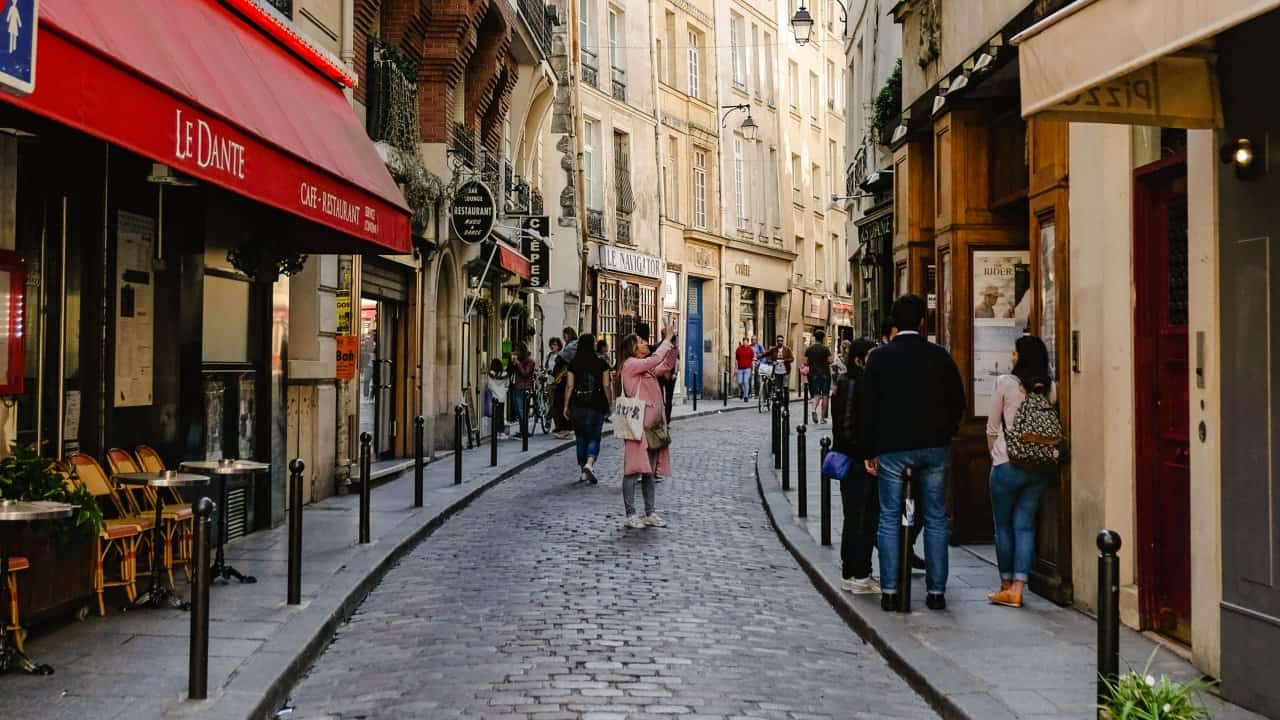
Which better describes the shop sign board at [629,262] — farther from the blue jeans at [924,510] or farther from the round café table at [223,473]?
the blue jeans at [924,510]

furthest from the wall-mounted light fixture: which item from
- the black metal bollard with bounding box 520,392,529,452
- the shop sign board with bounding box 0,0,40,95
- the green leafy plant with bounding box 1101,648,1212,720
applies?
the black metal bollard with bounding box 520,392,529,452

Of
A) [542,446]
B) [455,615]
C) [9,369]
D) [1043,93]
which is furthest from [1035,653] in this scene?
[542,446]

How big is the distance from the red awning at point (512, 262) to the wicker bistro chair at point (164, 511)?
12843 mm

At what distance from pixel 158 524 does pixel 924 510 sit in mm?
4543

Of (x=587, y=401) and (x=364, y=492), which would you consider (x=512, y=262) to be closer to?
(x=587, y=401)

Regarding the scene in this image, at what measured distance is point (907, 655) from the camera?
6793 millimetres

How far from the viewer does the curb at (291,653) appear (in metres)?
5.69

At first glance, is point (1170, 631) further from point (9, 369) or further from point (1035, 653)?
point (9, 369)

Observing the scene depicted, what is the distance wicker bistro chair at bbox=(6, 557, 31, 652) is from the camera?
20.6 ft

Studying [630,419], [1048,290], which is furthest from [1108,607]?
[630,419]

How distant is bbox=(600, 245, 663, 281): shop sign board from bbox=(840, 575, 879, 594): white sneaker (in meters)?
24.3

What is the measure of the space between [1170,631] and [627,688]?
3.07 m

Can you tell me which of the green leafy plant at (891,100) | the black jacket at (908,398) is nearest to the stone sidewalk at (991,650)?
the black jacket at (908,398)

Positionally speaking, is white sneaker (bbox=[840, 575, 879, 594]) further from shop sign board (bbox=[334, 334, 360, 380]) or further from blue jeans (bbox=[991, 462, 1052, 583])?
shop sign board (bbox=[334, 334, 360, 380])
